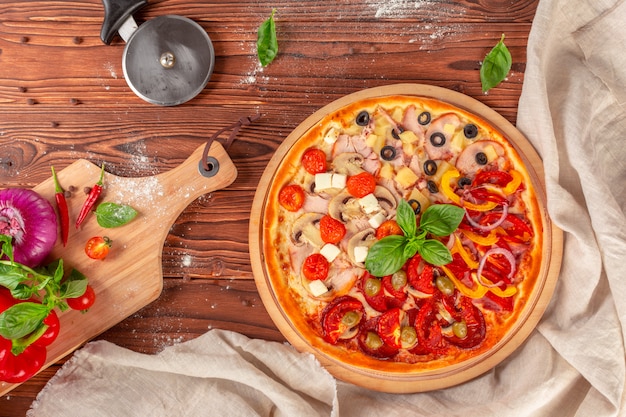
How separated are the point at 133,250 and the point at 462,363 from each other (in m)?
1.87

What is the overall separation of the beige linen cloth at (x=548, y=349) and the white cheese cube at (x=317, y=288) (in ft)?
1.15

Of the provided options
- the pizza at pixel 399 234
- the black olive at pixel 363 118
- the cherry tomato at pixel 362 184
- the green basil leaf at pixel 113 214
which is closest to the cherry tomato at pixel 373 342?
the pizza at pixel 399 234

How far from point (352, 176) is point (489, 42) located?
1073mm

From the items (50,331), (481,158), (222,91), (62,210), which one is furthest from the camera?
(222,91)

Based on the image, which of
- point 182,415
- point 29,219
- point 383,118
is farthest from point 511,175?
point 29,219

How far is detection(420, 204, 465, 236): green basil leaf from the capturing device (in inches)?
125

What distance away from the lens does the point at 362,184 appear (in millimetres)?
3389

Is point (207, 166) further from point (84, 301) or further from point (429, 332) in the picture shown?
point (429, 332)

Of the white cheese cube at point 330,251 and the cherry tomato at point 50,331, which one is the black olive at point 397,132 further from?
the cherry tomato at point 50,331

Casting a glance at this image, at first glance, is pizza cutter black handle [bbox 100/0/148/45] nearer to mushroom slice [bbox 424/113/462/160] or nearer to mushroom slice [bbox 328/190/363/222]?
mushroom slice [bbox 328/190/363/222]

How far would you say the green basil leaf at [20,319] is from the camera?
9.68 feet

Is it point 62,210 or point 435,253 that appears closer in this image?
point 435,253

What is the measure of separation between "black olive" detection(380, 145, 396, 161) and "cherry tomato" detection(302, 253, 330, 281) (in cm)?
64

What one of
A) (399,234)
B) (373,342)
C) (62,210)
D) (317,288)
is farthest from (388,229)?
(62,210)
